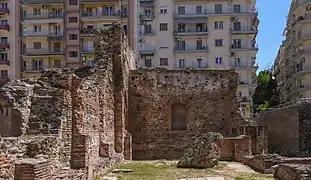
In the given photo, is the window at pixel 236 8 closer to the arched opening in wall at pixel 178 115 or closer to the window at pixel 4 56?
the window at pixel 4 56

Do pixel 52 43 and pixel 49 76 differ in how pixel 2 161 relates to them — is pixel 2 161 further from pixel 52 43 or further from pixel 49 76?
pixel 52 43

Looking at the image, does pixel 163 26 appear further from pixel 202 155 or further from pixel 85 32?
pixel 202 155

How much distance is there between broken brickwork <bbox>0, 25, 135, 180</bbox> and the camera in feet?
36.3

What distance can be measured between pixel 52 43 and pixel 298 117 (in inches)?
1523

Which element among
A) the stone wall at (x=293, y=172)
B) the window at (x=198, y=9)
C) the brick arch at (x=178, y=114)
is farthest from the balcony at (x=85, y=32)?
the stone wall at (x=293, y=172)

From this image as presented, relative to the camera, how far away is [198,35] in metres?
59.0

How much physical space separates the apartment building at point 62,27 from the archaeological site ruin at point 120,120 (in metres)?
30.8

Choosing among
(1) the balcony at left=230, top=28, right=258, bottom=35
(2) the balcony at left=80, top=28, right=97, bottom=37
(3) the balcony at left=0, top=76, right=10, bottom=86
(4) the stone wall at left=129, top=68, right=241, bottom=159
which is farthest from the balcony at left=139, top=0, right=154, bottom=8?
(4) the stone wall at left=129, top=68, right=241, bottom=159

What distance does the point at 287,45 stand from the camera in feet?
224

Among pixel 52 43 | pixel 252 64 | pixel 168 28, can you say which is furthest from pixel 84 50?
pixel 252 64

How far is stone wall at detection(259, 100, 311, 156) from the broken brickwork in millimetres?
13232

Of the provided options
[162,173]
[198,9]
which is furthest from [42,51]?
[162,173]

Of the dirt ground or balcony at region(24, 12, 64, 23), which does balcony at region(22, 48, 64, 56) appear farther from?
the dirt ground

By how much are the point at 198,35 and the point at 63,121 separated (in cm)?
4574
